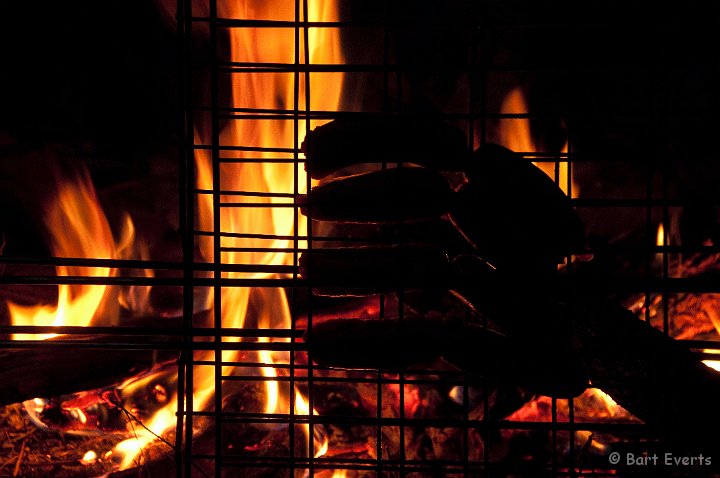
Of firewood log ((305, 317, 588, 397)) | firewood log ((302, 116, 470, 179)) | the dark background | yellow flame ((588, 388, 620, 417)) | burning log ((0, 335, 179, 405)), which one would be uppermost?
the dark background

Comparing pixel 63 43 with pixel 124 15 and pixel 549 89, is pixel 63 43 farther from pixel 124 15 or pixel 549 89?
pixel 549 89

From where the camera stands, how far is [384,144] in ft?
2.38

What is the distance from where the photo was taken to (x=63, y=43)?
59.8 inches

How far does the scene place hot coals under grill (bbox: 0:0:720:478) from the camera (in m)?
0.75

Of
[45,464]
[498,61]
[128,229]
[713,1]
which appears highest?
[498,61]

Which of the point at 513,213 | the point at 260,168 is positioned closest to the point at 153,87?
the point at 260,168

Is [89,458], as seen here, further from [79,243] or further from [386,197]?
[386,197]

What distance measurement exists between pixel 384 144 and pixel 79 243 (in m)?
1.17

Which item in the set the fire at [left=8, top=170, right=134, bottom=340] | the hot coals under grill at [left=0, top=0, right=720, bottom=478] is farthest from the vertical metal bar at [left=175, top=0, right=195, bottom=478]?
the fire at [left=8, top=170, right=134, bottom=340]

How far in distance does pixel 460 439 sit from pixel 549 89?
105 cm

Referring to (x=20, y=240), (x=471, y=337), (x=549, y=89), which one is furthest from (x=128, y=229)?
(x=549, y=89)

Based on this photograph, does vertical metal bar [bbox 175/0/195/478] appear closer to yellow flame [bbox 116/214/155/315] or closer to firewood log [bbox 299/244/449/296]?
firewood log [bbox 299/244/449/296]

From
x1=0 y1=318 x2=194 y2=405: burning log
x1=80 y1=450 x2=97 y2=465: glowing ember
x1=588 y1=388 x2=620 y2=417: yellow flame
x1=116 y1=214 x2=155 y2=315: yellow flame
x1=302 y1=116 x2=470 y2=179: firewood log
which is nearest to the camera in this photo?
x1=302 y1=116 x2=470 y2=179: firewood log

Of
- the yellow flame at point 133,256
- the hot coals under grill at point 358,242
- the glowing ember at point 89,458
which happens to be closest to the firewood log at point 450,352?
the hot coals under grill at point 358,242
